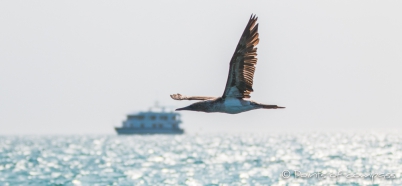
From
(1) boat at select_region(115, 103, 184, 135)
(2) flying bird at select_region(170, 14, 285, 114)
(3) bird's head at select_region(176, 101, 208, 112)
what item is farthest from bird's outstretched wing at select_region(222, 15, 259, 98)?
(1) boat at select_region(115, 103, 184, 135)

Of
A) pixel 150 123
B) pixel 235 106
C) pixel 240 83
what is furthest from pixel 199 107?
pixel 150 123

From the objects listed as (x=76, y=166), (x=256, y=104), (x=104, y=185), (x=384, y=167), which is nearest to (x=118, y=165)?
(x=76, y=166)

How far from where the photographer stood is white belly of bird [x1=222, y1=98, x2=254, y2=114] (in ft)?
49.0

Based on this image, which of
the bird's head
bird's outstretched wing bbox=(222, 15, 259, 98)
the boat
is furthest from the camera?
the boat

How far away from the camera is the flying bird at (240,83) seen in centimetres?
1466

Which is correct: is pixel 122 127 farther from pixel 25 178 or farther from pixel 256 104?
pixel 256 104

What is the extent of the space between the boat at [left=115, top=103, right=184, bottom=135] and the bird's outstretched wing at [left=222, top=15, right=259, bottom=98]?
10277 cm

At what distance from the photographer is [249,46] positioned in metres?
14.7

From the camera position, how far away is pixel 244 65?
14797 mm

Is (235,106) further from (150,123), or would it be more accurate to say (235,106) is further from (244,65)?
(150,123)

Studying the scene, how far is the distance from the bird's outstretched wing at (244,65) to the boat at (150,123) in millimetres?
102766

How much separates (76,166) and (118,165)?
2852mm

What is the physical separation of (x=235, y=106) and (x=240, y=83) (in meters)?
0.48

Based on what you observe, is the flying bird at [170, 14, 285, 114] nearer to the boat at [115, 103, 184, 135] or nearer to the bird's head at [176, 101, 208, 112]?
the bird's head at [176, 101, 208, 112]
